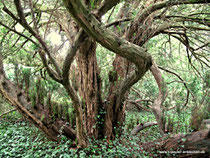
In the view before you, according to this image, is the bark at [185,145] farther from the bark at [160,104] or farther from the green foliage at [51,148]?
the green foliage at [51,148]

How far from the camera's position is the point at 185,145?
2.77 metres

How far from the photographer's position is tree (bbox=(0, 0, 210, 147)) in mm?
1894

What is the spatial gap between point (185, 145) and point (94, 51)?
115 inches

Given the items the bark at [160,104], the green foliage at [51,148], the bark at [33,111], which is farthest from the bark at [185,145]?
the bark at [33,111]

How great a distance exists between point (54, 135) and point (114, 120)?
63.3 inches

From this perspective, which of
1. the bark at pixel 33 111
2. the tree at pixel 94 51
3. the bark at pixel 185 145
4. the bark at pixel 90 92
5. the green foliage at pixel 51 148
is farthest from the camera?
the bark at pixel 90 92

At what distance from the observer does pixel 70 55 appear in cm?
223

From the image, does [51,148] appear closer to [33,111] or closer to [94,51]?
[33,111]

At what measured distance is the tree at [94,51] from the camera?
1.89m

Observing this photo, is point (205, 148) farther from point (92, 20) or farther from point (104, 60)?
point (104, 60)

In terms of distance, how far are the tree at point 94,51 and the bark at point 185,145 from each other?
41 cm

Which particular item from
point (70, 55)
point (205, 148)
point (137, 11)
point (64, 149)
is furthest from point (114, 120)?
point (137, 11)

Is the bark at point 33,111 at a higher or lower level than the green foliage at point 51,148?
higher

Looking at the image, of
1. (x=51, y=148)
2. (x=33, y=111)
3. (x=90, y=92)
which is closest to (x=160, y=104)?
(x=90, y=92)
